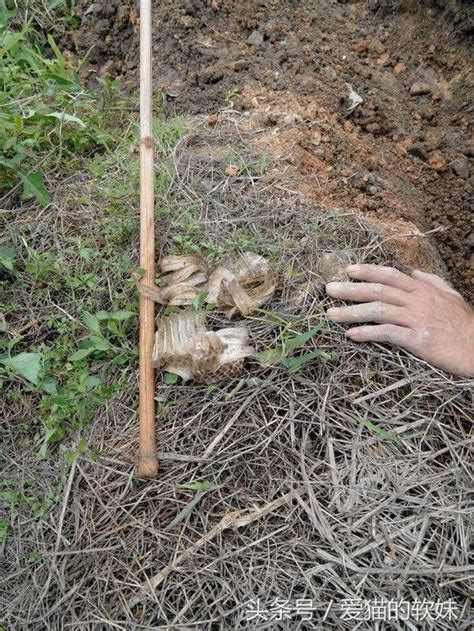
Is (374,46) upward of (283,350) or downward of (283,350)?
upward

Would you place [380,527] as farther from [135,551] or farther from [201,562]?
[135,551]

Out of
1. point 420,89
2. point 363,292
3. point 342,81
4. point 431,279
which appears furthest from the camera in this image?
point 420,89

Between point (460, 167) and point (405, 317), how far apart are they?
38.1 inches

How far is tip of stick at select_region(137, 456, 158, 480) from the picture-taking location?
1.55 meters

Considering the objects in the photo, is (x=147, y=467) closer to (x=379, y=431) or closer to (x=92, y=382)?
(x=92, y=382)

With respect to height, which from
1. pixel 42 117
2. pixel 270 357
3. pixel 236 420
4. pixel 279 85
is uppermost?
pixel 279 85

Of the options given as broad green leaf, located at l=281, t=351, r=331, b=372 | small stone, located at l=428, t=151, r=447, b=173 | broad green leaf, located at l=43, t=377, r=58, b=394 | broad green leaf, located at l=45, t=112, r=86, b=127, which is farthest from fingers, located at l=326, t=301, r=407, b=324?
broad green leaf, located at l=45, t=112, r=86, b=127

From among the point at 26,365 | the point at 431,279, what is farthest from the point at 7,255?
the point at 431,279

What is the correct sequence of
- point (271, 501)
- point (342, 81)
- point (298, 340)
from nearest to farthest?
point (271, 501)
point (298, 340)
point (342, 81)

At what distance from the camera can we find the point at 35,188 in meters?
2.02

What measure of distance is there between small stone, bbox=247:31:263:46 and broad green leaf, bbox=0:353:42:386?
1521 mm

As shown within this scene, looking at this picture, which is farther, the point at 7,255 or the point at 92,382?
the point at 7,255

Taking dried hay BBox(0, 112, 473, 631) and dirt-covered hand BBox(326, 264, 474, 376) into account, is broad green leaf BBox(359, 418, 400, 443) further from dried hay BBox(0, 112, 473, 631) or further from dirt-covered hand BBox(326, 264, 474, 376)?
dirt-covered hand BBox(326, 264, 474, 376)

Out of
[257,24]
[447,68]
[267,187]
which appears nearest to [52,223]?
[267,187]
